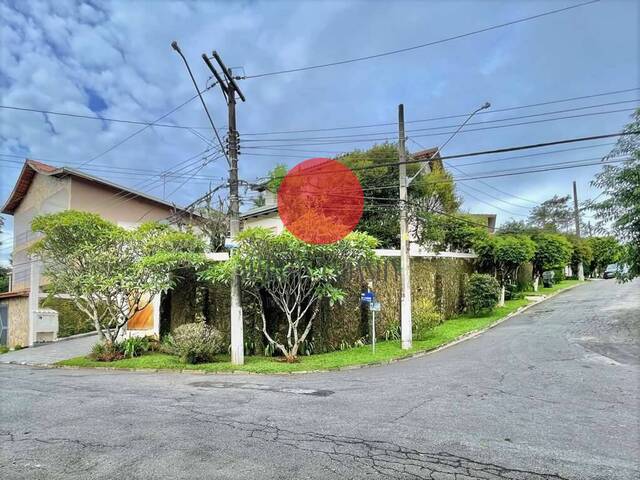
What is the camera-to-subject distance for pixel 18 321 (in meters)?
22.6

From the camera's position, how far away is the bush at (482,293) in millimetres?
20500

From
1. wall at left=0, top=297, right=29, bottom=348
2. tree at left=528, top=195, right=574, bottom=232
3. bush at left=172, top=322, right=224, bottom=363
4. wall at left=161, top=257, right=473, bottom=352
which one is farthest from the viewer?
tree at left=528, top=195, right=574, bottom=232

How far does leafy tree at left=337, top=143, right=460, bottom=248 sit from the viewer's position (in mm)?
23516

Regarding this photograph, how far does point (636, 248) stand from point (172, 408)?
13.1 meters

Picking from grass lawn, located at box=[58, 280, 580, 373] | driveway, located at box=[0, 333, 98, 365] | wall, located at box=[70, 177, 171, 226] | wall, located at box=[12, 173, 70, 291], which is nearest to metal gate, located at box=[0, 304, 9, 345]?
wall, located at box=[12, 173, 70, 291]

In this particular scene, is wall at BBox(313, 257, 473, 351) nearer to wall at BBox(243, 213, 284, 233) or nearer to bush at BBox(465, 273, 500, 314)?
bush at BBox(465, 273, 500, 314)

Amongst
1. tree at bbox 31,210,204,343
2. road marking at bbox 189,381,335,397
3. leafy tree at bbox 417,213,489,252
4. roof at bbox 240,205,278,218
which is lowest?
road marking at bbox 189,381,335,397

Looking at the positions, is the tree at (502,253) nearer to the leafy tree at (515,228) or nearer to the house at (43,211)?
the leafy tree at (515,228)

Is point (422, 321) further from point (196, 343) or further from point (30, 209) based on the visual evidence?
point (30, 209)

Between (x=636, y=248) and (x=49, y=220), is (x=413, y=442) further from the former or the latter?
(x=49, y=220)

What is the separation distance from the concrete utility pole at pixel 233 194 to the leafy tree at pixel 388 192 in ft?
32.8

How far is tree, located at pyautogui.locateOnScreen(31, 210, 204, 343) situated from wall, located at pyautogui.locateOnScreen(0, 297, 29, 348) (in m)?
8.57

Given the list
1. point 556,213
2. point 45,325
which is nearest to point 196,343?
point 45,325
